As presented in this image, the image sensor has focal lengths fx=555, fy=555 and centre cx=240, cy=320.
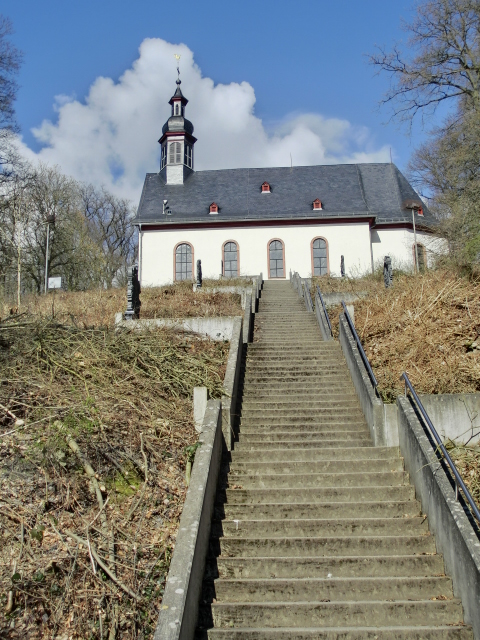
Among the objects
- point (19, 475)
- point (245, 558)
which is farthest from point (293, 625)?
A: point (19, 475)

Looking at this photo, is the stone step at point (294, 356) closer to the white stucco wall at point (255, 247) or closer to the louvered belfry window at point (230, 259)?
the white stucco wall at point (255, 247)

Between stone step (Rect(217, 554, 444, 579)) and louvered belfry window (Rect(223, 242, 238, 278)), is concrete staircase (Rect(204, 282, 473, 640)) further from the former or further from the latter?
louvered belfry window (Rect(223, 242, 238, 278))

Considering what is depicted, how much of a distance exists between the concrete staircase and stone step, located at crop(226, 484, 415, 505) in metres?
0.01

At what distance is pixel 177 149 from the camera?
1407 inches

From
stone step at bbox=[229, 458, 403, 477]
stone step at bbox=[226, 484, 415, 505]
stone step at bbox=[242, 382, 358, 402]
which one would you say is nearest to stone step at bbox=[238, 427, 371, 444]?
stone step at bbox=[229, 458, 403, 477]

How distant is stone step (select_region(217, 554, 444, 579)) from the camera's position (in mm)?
5965

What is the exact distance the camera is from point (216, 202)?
32500 mm

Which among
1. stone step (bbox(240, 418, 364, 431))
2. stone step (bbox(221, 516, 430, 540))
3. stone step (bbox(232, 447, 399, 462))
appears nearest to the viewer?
stone step (bbox(221, 516, 430, 540))

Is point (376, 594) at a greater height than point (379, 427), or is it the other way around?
point (379, 427)

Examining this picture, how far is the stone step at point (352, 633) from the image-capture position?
519 centimetres

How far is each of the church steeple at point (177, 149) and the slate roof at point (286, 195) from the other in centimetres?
57

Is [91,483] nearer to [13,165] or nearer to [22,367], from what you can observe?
[22,367]

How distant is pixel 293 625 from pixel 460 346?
7.00 meters

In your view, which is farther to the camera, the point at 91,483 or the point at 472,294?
the point at 472,294
